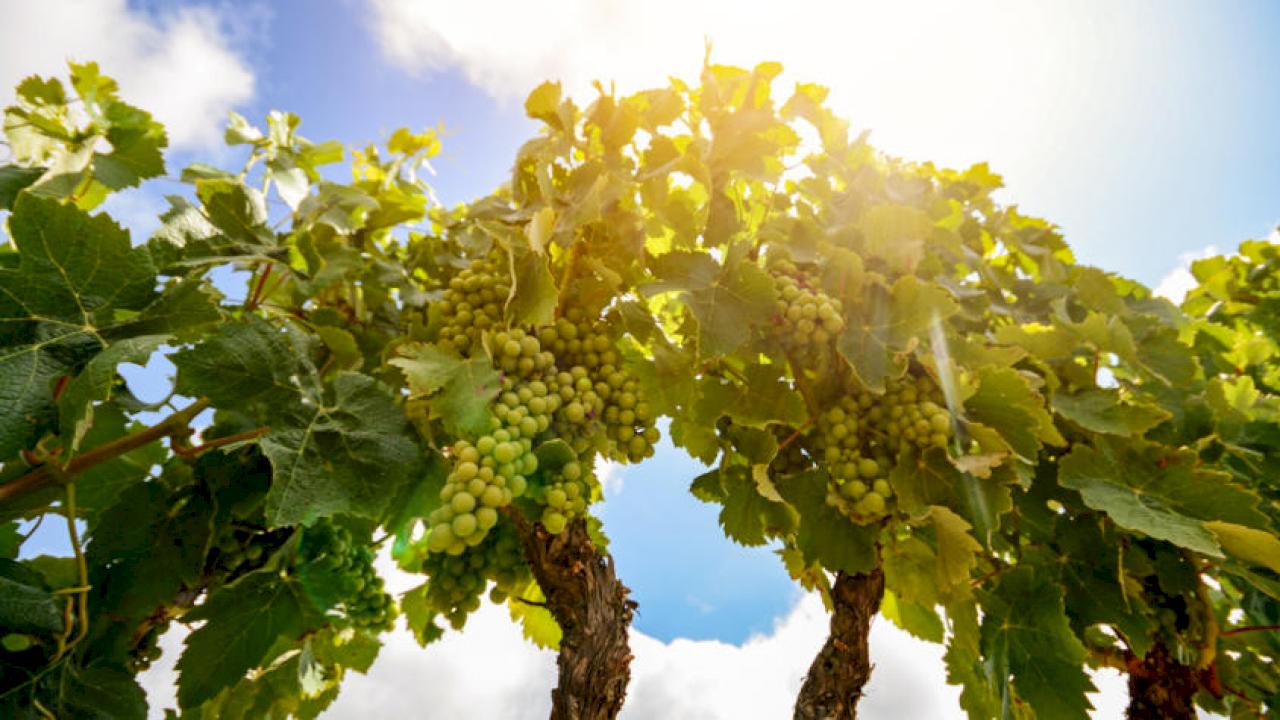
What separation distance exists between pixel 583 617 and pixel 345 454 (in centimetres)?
66

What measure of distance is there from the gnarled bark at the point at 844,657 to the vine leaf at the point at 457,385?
3.68 ft

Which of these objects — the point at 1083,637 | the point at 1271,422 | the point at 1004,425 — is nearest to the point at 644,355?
the point at 1004,425

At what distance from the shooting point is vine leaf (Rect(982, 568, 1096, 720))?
1.66m

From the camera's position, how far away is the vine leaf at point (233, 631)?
157 centimetres

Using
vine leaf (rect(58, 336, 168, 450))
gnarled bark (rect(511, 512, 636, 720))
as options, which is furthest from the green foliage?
gnarled bark (rect(511, 512, 636, 720))

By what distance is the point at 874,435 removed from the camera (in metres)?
1.54

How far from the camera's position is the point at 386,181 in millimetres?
2561

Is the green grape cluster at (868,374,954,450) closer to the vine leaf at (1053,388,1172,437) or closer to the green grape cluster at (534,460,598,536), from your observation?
the vine leaf at (1053,388,1172,437)

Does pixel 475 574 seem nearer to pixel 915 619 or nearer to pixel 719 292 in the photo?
pixel 719 292

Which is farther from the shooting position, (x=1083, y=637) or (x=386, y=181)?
(x=386, y=181)

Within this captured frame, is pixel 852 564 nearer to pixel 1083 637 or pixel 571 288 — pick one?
pixel 571 288

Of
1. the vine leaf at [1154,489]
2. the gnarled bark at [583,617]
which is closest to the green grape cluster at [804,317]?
the gnarled bark at [583,617]

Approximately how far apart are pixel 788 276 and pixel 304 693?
7.13ft

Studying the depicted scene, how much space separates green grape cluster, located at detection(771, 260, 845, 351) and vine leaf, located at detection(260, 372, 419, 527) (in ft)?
2.82
